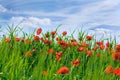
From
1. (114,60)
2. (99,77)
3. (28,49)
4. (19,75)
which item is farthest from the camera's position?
(28,49)

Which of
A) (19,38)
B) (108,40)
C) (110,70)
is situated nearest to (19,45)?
(19,38)

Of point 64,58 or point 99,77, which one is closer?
point 99,77

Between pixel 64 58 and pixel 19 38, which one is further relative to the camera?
pixel 19 38

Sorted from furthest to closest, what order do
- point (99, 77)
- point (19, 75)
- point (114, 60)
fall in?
point (114, 60) < point (99, 77) < point (19, 75)

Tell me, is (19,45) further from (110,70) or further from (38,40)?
(110,70)

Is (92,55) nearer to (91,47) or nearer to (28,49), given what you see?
(91,47)

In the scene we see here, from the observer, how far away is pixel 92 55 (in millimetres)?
6840

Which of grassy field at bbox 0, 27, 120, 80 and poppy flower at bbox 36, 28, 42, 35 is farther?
poppy flower at bbox 36, 28, 42, 35

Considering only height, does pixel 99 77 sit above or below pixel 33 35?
below

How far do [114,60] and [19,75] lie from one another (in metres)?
2.39

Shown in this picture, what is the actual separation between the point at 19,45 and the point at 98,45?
154 cm

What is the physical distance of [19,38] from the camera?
7.32 m

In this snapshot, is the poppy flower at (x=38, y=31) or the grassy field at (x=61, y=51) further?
the poppy flower at (x=38, y=31)

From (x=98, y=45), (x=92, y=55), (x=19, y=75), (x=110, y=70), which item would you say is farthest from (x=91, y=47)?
(x=19, y=75)
